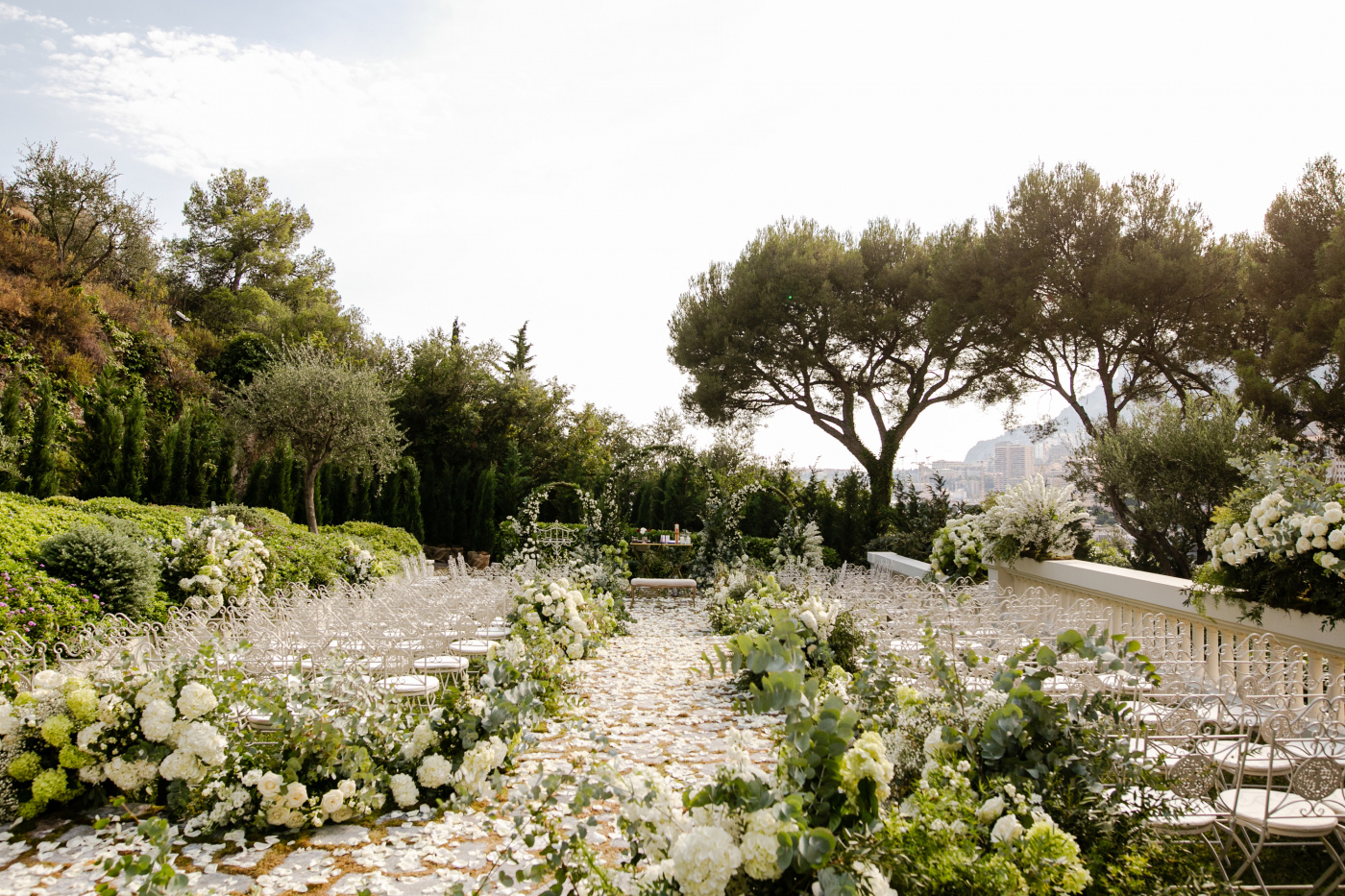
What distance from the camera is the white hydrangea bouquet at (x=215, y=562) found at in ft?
23.4

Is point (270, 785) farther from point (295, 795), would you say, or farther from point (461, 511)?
point (461, 511)

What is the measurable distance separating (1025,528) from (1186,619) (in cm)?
239

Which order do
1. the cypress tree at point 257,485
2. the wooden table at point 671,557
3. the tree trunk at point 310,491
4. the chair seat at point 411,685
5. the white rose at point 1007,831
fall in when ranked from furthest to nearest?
the cypress tree at point 257,485 < the wooden table at point 671,557 < the tree trunk at point 310,491 < the chair seat at point 411,685 < the white rose at point 1007,831

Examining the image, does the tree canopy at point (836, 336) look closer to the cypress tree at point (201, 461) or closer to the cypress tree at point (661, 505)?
the cypress tree at point (661, 505)

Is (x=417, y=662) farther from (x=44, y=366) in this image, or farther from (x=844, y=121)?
(x=44, y=366)

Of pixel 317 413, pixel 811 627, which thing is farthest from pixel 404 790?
pixel 317 413

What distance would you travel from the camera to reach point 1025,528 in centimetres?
726

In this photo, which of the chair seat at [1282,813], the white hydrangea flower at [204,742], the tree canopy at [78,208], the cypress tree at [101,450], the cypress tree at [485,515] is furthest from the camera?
the tree canopy at [78,208]

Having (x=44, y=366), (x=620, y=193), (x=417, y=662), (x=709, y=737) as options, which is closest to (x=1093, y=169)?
(x=620, y=193)

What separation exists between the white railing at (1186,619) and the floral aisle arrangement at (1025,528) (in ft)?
0.72

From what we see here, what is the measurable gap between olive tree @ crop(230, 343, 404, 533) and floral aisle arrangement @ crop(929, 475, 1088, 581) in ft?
31.8

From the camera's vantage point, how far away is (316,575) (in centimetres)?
895

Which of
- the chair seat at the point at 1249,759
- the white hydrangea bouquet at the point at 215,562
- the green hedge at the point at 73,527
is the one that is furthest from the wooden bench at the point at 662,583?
the chair seat at the point at 1249,759

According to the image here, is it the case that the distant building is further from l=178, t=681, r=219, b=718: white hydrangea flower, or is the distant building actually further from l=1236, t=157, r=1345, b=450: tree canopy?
l=178, t=681, r=219, b=718: white hydrangea flower
